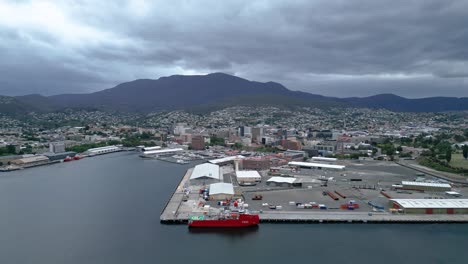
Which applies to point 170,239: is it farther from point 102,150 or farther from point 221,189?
point 102,150

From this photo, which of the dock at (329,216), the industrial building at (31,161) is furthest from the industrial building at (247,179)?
the industrial building at (31,161)

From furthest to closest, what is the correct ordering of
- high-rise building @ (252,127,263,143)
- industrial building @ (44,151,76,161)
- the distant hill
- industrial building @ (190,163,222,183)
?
the distant hill
high-rise building @ (252,127,263,143)
industrial building @ (44,151,76,161)
industrial building @ (190,163,222,183)

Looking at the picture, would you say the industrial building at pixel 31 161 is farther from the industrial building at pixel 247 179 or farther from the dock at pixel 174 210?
the industrial building at pixel 247 179

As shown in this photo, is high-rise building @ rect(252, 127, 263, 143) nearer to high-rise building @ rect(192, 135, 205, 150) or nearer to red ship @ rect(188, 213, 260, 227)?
high-rise building @ rect(192, 135, 205, 150)

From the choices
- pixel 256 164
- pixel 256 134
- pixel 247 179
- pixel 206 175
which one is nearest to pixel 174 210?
pixel 206 175

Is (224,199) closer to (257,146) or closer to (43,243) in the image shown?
(43,243)

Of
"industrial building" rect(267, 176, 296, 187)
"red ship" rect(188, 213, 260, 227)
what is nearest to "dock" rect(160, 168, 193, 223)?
"red ship" rect(188, 213, 260, 227)
